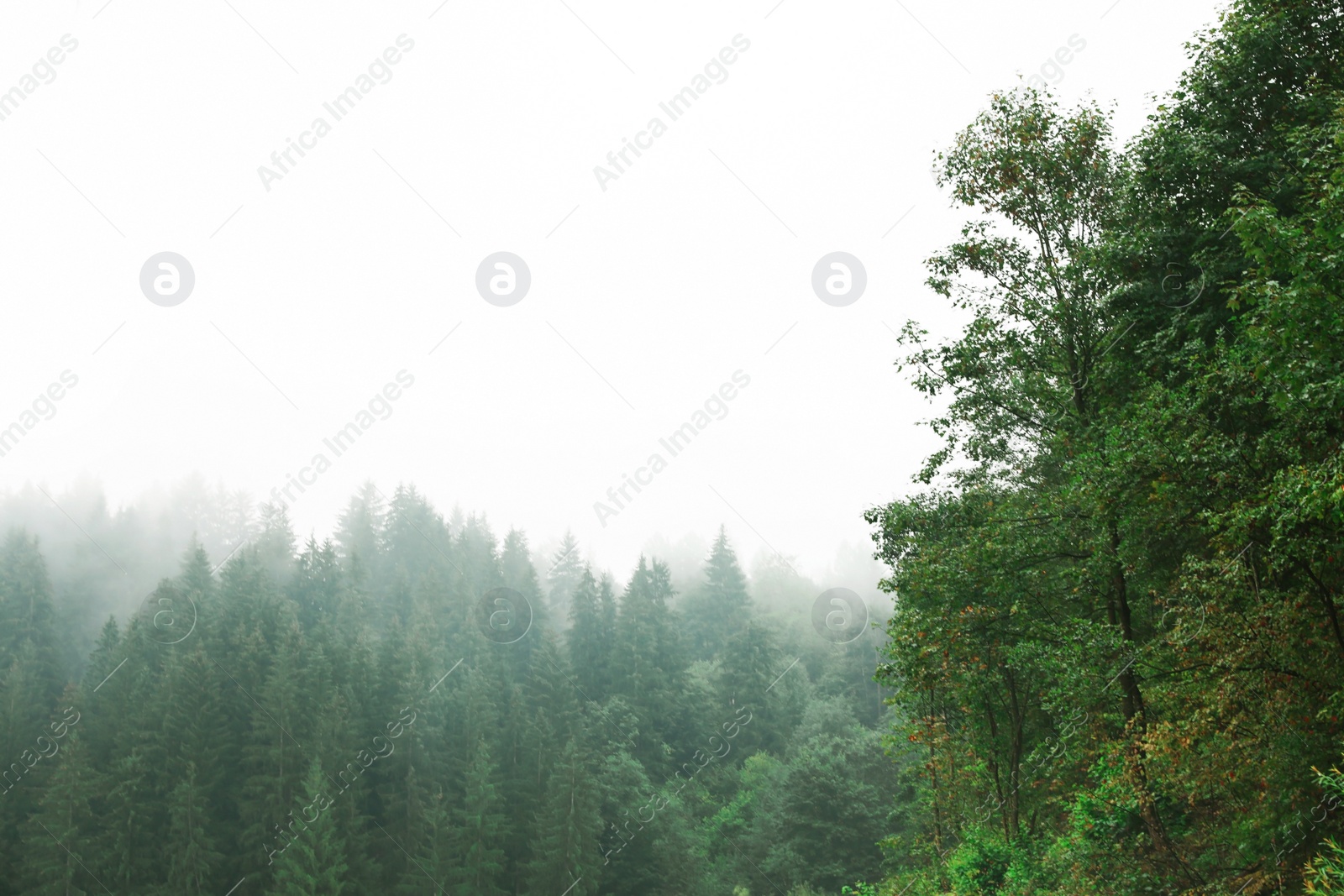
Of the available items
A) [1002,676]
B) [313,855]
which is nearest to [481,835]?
[313,855]

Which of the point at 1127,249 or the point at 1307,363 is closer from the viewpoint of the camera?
the point at 1307,363

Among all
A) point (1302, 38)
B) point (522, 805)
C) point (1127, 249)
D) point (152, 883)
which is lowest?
point (152, 883)

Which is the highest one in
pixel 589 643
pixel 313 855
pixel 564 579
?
pixel 564 579

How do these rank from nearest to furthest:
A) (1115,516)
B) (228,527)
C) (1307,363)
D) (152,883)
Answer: (1307,363) < (1115,516) < (152,883) < (228,527)

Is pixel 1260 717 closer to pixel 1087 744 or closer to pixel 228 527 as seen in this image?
pixel 1087 744

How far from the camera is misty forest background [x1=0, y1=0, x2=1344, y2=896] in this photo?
9.57 meters

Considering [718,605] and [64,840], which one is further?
[718,605]

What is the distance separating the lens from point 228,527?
356ft

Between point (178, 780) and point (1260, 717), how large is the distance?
162 feet

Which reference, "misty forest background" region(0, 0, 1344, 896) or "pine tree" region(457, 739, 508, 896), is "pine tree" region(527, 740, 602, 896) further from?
"pine tree" region(457, 739, 508, 896)

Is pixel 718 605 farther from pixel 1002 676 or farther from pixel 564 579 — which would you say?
pixel 1002 676

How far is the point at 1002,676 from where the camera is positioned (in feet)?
65.5

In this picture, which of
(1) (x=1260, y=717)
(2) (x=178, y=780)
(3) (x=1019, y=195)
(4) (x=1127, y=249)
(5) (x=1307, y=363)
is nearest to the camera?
(5) (x=1307, y=363)

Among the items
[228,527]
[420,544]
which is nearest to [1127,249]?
[420,544]
